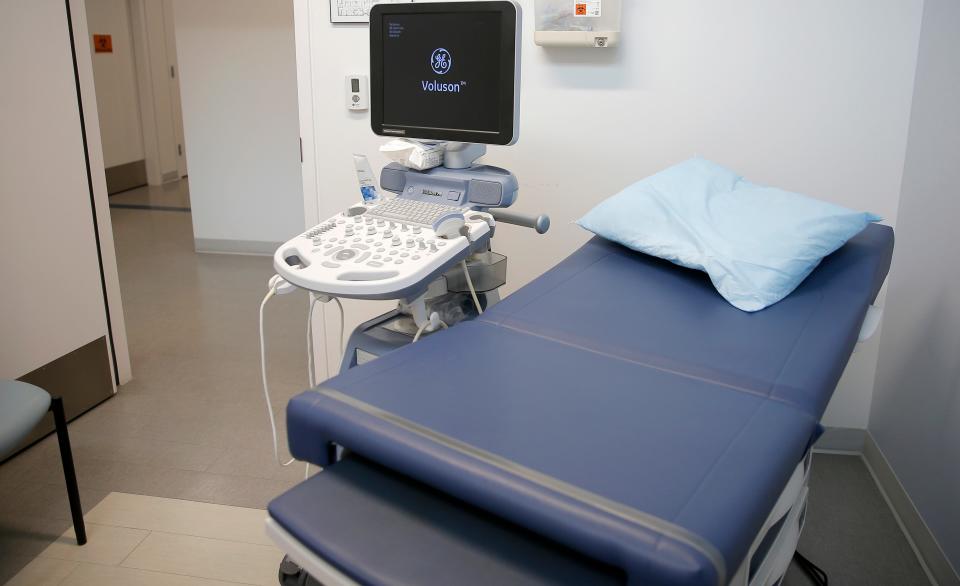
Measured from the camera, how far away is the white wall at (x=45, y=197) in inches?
91.2

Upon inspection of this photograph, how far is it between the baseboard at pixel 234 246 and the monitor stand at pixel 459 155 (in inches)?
117

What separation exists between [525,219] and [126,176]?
5.45 meters

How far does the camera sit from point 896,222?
7.29 ft

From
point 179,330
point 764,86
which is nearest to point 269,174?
point 179,330

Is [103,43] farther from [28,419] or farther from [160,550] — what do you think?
[160,550]

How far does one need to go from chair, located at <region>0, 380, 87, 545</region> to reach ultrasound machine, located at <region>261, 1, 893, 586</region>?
697mm

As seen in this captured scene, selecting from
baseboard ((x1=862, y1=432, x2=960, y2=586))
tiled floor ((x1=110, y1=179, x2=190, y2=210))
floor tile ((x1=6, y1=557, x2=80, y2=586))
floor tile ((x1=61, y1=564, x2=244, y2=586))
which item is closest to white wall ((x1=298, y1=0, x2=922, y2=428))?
baseboard ((x1=862, y1=432, x2=960, y2=586))

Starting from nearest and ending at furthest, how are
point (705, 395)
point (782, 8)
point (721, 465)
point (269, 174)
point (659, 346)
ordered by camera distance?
point (721, 465)
point (705, 395)
point (659, 346)
point (782, 8)
point (269, 174)

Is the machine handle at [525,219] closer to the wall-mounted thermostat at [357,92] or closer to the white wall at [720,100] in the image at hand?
the white wall at [720,100]

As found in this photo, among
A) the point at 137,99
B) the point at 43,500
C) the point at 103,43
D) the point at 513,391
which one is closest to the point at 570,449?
the point at 513,391

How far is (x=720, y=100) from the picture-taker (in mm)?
2205

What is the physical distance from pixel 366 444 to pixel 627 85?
5.06ft

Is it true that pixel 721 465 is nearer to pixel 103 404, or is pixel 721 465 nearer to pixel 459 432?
pixel 459 432

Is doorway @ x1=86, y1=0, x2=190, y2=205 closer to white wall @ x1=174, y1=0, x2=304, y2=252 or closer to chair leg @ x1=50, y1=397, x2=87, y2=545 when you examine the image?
white wall @ x1=174, y1=0, x2=304, y2=252
